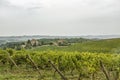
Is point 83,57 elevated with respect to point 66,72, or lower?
elevated

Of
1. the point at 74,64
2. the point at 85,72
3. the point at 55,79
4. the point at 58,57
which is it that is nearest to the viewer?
the point at 85,72

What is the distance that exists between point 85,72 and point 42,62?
1149 cm

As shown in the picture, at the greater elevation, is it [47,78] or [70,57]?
[70,57]

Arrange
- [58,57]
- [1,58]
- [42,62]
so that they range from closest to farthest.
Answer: [58,57]
[42,62]
[1,58]

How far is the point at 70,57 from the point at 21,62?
1124cm

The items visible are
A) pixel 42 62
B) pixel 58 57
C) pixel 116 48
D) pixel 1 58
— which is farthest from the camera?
pixel 116 48

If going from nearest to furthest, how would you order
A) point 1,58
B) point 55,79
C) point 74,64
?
point 55,79
point 74,64
point 1,58

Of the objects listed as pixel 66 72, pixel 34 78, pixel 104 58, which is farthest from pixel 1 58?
pixel 104 58

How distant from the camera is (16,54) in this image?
133ft

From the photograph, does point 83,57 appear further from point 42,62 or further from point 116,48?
point 116,48

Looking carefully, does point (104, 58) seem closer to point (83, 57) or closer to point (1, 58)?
point (83, 57)

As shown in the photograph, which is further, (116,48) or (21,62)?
(116,48)

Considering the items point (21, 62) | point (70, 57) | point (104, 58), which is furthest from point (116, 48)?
point (104, 58)

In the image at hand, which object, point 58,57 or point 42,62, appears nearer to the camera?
point 58,57
